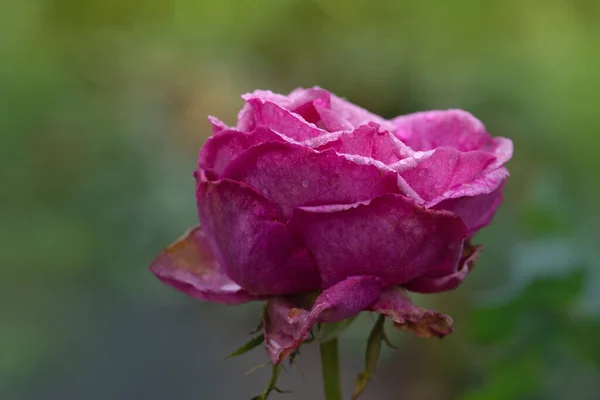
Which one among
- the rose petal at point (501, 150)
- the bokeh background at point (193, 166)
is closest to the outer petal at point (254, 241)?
the rose petal at point (501, 150)

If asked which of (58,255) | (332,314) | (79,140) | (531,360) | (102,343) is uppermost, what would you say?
(332,314)

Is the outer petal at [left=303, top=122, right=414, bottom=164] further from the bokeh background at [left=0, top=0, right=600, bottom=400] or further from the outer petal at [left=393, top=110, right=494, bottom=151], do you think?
the bokeh background at [left=0, top=0, right=600, bottom=400]

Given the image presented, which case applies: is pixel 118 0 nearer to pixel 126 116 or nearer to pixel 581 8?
pixel 126 116

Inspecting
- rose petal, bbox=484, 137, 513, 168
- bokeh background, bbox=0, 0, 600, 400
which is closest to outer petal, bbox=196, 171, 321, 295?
rose petal, bbox=484, 137, 513, 168

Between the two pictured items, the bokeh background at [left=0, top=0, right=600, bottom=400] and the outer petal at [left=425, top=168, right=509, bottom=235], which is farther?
the bokeh background at [left=0, top=0, right=600, bottom=400]

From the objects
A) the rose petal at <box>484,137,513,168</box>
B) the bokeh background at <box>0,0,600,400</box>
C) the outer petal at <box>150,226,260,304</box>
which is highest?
the rose petal at <box>484,137,513,168</box>

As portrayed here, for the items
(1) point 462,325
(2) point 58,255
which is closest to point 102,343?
(2) point 58,255
